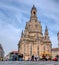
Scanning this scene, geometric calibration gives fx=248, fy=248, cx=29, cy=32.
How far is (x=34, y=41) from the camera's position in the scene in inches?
6732

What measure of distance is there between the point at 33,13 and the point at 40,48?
2800cm

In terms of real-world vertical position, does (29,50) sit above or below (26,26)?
below

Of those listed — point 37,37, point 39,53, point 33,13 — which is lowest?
point 39,53

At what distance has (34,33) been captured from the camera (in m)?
173

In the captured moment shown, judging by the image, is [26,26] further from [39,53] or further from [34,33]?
[39,53]

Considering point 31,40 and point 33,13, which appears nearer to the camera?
point 31,40

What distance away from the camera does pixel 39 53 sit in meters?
172

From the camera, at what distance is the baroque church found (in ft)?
→ 555

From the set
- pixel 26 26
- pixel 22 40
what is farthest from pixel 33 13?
pixel 22 40

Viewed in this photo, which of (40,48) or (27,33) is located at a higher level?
(27,33)

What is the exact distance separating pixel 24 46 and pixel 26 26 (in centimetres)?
1677

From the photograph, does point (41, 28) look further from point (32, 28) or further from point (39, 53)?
point (39, 53)

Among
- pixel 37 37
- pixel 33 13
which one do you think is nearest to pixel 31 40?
pixel 37 37

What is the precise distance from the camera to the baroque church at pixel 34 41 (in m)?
169
